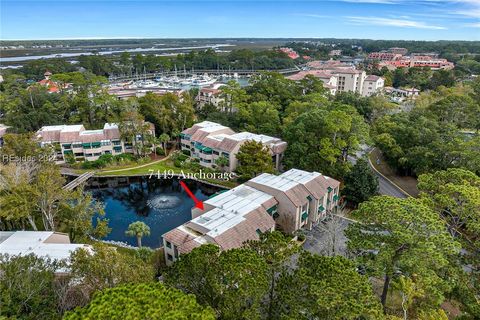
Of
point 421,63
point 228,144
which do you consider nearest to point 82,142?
point 228,144

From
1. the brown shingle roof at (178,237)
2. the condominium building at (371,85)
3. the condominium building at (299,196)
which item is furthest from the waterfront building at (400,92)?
the brown shingle roof at (178,237)

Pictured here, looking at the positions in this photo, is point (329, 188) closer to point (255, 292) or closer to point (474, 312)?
point (474, 312)

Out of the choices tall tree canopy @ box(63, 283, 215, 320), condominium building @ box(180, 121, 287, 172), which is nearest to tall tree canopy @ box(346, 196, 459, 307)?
tall tree canopy @ box(63, 283, 215, 320)

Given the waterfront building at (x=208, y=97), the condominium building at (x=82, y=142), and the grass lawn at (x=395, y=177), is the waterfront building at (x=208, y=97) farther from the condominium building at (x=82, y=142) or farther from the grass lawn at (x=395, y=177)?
the grass lawn at (x=395, y=177)

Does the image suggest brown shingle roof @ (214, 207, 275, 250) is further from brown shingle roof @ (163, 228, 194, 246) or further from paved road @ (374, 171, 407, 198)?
paved road @ (374, 171, 407, 198)

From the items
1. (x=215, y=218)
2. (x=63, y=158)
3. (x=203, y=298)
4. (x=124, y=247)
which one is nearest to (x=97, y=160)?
(x=63, y=158)

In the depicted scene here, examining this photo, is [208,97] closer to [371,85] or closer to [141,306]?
[371,85]

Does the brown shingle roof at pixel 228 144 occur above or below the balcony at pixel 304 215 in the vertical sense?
above
